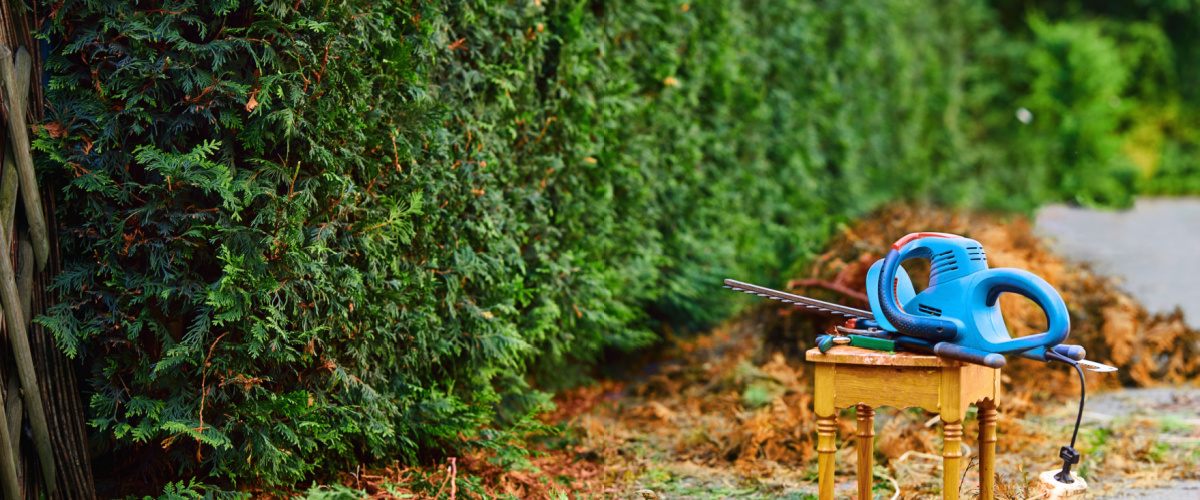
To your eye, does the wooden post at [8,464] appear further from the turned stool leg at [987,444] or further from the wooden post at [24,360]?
the turned stool leg at [987,444]

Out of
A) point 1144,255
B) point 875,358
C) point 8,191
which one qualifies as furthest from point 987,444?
point 1144,255

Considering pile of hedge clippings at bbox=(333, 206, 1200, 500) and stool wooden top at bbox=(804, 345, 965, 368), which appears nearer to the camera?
stool wooden top at bbox=(804, 345, 965, 368)

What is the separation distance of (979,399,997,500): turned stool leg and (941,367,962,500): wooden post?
29cm

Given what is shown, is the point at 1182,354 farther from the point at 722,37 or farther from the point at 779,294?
the point at 779,294

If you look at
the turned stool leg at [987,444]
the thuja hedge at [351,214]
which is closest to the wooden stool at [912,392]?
the turned stool leg at [987,444]

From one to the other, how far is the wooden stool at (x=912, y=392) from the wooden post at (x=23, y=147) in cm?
256

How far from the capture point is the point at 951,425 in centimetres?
268

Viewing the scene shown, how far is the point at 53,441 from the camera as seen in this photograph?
301 cm

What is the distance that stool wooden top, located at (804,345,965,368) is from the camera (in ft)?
8.72

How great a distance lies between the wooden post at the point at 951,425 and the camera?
2.64 metres

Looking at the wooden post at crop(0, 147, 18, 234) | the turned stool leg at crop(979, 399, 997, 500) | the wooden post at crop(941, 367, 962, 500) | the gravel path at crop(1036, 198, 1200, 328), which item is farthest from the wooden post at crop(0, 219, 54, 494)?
the gravel path at crop(1036, 198, 1200, 328)

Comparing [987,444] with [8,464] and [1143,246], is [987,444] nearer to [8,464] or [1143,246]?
[8,464]

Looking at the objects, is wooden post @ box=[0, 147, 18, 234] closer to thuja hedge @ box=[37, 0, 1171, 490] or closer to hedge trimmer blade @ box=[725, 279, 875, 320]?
thuja hedge @ box=[37, 0, 1171, 490]

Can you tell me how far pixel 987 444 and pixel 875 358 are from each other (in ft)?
2.04
